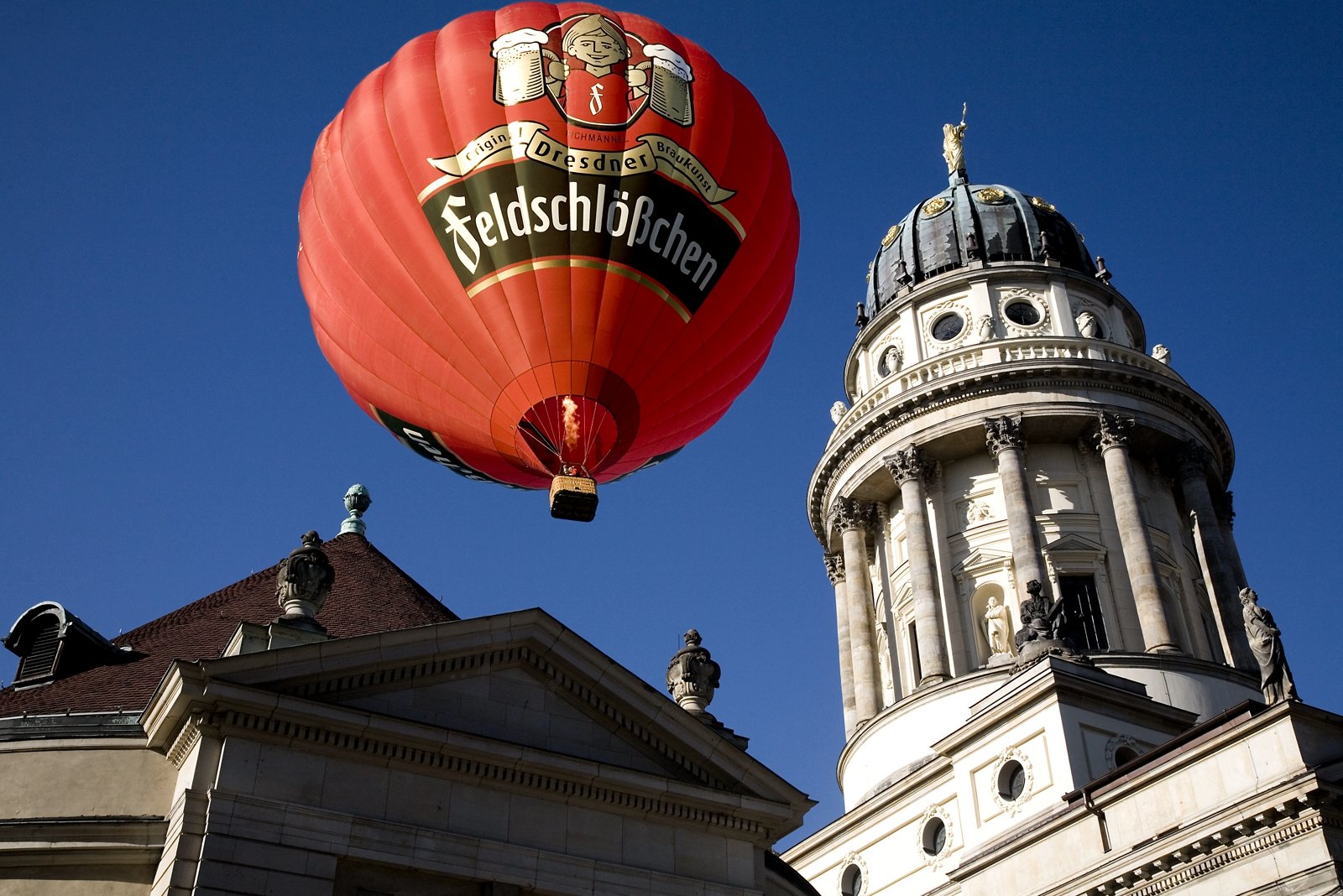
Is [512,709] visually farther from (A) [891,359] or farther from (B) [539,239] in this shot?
(A) [891,359]

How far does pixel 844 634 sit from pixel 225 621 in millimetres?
25589

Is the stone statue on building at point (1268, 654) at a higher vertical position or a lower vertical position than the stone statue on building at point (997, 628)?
lower

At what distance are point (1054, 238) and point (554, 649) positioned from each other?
3447 centimetres

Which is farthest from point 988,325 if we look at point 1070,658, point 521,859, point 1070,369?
point 521,859

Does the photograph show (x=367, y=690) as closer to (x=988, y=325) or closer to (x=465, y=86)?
(x=465, y=86)

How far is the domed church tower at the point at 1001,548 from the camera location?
3109 cm

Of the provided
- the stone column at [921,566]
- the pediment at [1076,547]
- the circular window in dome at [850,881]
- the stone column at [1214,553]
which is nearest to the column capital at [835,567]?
the stone column at [921,566]

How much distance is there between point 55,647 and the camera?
21.8 m

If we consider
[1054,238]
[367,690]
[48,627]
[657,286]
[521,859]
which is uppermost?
[1054,238]

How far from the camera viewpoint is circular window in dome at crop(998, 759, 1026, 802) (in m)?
30.1

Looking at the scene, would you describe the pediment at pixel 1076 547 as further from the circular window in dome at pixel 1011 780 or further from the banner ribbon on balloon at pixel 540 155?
the banner ribbon on balloon at pixel 540 155

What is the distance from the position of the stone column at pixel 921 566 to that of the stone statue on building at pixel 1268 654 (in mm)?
11865

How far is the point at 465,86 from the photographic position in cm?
1969

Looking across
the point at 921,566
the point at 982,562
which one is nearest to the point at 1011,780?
the point at 921,566
